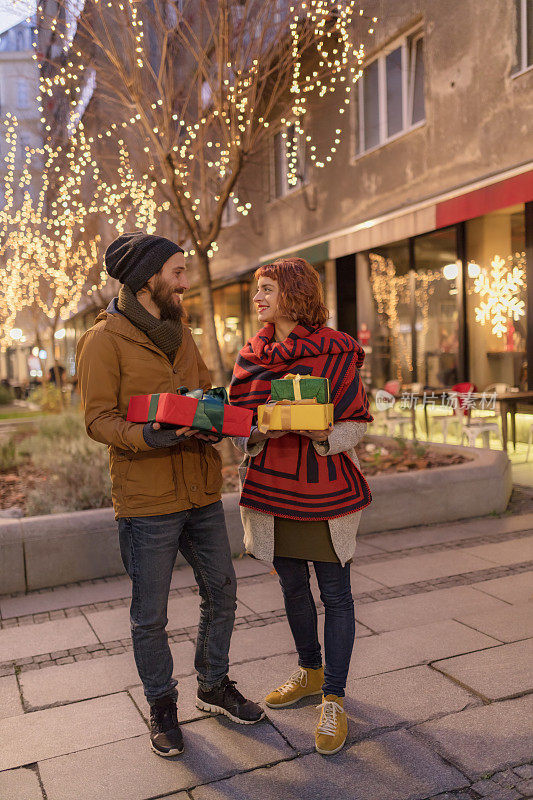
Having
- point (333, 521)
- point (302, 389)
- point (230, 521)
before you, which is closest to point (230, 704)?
point (333, 521)

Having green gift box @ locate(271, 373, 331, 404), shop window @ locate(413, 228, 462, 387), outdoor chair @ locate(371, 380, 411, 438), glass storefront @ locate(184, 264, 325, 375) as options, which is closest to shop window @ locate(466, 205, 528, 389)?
shop window @ locate(413, 228, 462, 387)

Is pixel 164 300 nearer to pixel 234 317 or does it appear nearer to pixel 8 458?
pixel 8 458

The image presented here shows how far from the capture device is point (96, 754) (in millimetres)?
3062

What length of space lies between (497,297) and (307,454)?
10.2 m

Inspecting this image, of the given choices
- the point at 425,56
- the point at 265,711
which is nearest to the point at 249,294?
the point at 425,56

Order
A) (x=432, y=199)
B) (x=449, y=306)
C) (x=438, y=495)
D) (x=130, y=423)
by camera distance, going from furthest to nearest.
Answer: (x=449, y=306) < (x=432, y=199) < (x=438, y=495) < (x=130, y=423)

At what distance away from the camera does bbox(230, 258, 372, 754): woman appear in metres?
3.07

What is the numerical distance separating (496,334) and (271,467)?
398 inches

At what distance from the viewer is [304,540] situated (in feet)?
10.2

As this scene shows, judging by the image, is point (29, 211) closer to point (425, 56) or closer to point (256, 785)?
point (425, 56)

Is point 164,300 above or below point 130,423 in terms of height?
above

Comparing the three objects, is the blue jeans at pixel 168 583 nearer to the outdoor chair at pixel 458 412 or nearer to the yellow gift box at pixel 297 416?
the yellow gift box at pixel 297 416

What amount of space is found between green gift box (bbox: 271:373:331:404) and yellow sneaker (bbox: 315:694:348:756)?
4.07 feet

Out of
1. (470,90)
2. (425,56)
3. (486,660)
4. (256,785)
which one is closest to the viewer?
(256,785)
